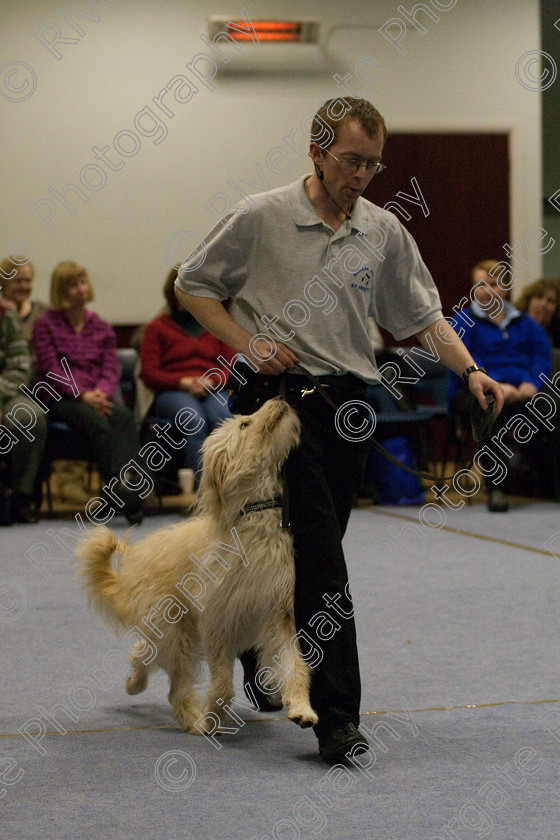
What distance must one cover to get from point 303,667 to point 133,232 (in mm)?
6401

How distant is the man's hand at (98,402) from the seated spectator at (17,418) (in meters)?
0.30

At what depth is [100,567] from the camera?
2904mm

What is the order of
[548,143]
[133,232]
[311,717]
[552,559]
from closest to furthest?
[311,717] → [552,559] → [133,232] → [548,143]

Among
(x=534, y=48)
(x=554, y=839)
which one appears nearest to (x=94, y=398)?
(x=554, y=839)

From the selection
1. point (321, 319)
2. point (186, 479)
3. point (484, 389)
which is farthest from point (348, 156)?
point (186, 479)

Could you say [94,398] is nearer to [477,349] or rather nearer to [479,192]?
[477,349]

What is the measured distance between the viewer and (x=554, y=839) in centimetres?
188

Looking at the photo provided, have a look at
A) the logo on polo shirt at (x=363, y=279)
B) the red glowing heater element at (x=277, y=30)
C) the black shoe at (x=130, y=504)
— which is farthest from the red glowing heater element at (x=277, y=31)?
the logo on polo shirt at (x=363, y=279)

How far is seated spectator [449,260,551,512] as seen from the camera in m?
6.89

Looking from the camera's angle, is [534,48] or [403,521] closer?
[403,521]

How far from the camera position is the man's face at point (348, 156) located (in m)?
2.36

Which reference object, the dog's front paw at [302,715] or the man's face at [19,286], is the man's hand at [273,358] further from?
the man's face at [19,286]

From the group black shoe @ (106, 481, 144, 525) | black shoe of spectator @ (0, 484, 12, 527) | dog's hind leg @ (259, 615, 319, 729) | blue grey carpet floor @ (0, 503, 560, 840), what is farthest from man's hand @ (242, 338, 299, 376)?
Result: black shoe of spectator @ (0, 484, 12, 527)

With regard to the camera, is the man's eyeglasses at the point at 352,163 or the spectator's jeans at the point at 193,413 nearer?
the man's eyeglasses at the point at 352,163
